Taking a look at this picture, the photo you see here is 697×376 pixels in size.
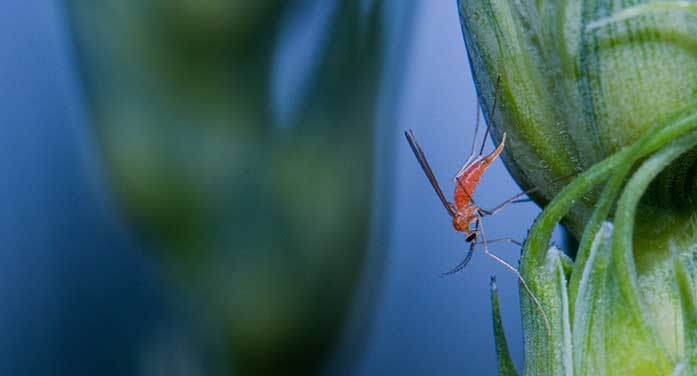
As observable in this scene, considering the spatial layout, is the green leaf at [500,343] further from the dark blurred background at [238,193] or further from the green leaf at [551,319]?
the dark blurred background at [238,193]

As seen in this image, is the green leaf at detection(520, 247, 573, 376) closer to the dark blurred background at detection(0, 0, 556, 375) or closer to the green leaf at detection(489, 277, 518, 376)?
the green leaf at detection(489, 277, 518, 376)

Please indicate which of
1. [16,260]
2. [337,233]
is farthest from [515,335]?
[16,260]

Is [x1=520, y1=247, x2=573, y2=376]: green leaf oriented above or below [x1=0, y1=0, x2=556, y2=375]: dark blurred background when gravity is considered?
below

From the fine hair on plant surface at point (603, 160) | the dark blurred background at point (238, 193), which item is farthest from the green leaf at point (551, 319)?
the dark blurred background at point (238, 193)

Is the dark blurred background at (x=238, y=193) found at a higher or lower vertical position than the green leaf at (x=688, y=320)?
higher

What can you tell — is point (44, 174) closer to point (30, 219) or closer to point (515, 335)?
point (30, 219)

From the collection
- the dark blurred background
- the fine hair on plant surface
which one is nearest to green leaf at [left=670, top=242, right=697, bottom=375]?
the fine hair on plant surface

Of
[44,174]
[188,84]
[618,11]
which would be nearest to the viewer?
[618,11]

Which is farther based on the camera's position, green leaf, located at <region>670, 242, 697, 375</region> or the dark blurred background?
the dark blurred background

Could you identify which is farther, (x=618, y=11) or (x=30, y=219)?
(x=30, y=219)
